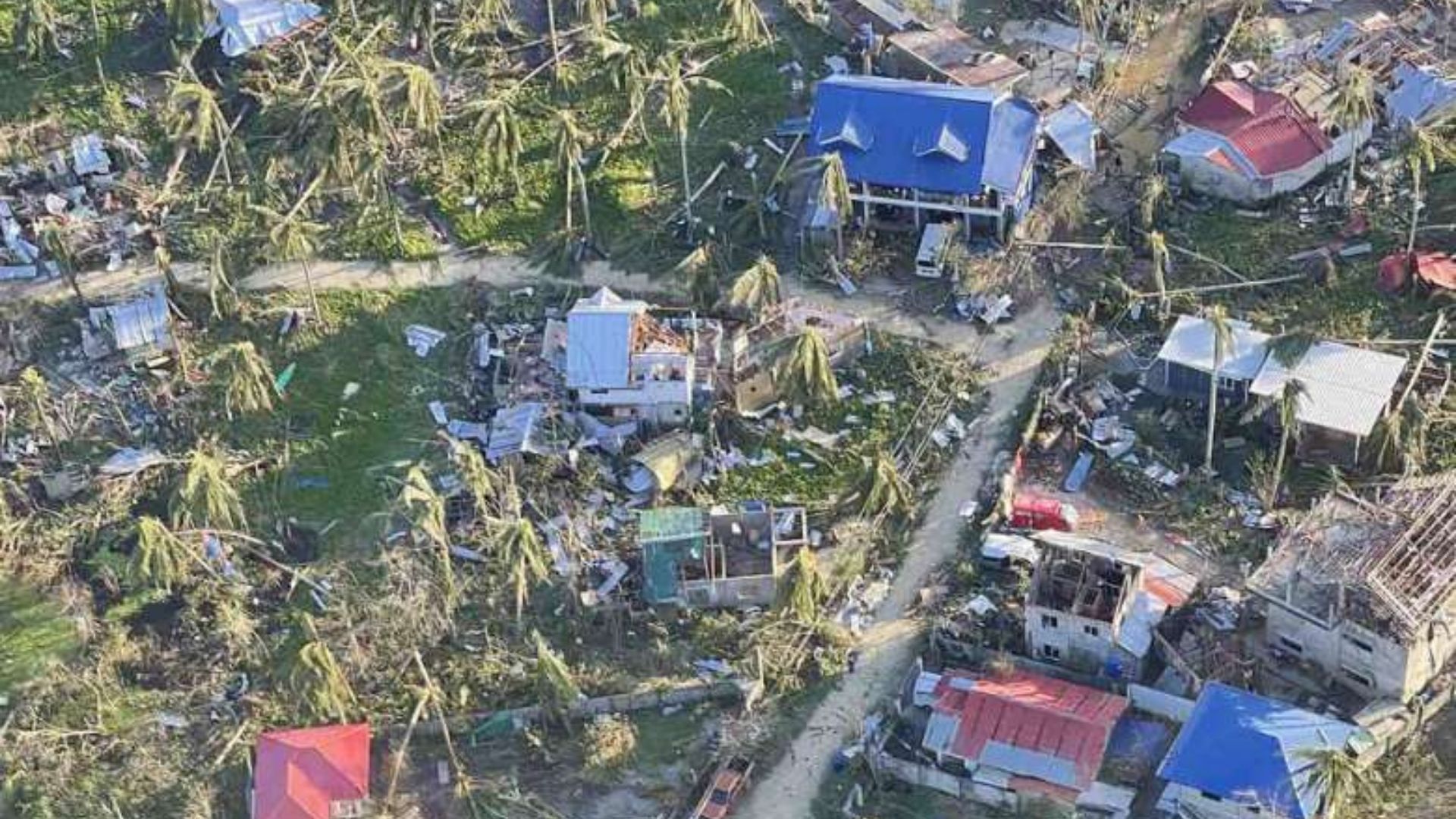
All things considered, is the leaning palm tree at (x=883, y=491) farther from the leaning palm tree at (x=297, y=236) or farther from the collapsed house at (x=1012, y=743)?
the leaning palm tree at (x=297, y=236)

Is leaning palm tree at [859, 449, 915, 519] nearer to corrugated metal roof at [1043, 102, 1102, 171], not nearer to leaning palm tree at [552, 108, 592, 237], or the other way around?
leaning palm tree at [552, 108, 592, 237]

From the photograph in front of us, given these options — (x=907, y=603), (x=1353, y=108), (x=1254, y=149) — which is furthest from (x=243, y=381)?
(x=1353, y=108)

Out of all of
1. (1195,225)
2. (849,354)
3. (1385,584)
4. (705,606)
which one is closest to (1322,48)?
(1195,225)

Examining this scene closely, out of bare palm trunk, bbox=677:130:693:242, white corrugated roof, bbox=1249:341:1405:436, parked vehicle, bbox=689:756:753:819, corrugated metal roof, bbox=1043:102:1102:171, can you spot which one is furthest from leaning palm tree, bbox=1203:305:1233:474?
bare palm trunk, bbox=677:130:693:242

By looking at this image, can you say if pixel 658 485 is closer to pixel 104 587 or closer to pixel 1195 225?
pixel 104 587

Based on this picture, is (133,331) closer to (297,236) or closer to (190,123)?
(297,236)

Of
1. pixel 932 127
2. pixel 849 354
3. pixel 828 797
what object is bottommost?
pixel 828 797

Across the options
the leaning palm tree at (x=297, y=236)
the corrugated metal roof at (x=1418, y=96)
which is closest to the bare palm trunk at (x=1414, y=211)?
the corrugated metal roof at (x=1418, y=96)
